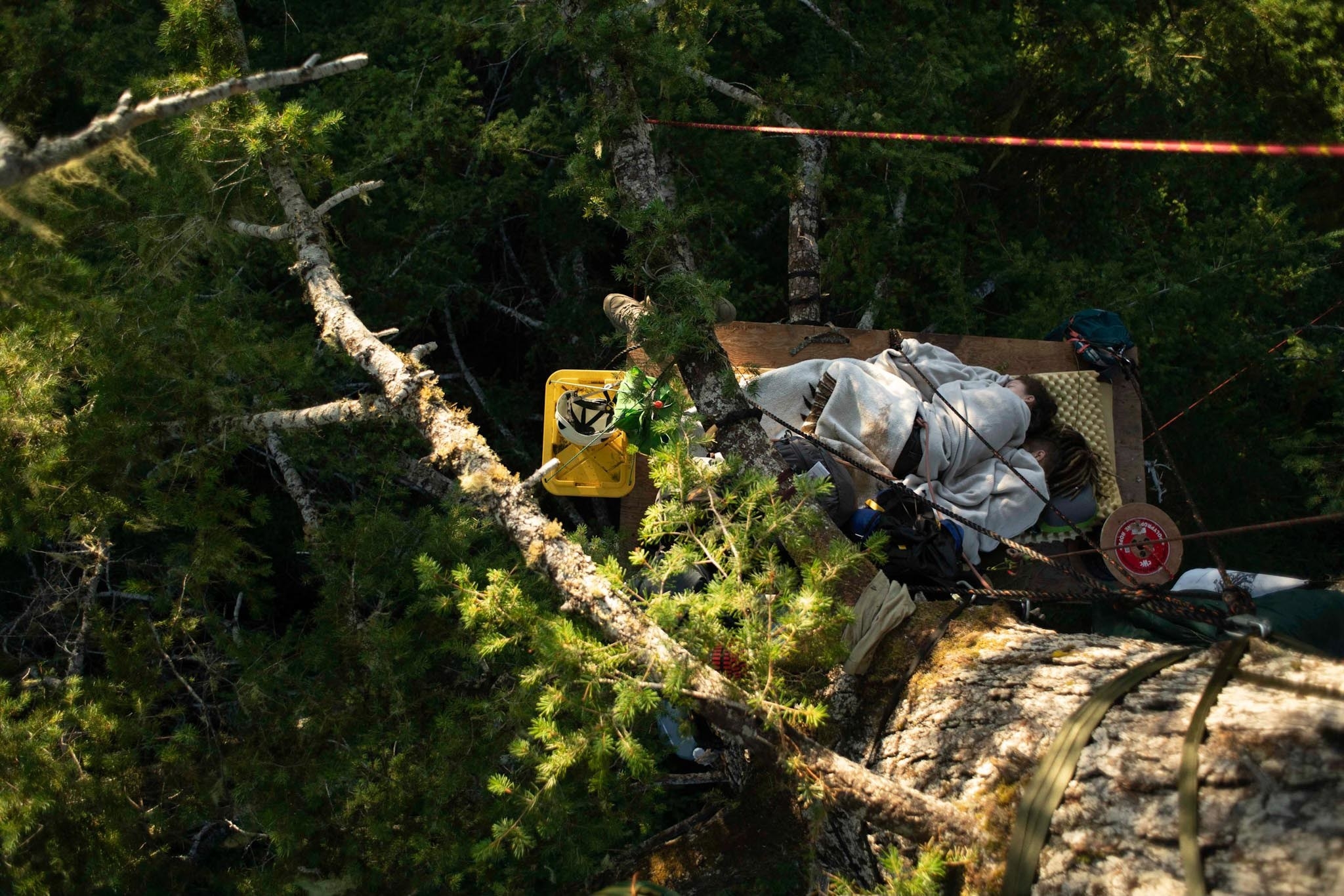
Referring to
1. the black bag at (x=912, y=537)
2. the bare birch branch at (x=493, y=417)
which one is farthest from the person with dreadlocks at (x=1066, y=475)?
the bare birch branch at (x=493, y=417)

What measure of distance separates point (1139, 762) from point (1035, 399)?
3021 mm

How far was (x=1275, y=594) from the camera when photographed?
4.00 m

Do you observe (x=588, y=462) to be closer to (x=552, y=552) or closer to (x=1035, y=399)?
(x=552, y=552)

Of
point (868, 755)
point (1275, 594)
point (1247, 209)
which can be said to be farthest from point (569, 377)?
point (1247, 209)

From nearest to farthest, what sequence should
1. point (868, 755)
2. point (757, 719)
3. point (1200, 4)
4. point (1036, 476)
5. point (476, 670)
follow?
point (757, 719)
point (868, 755)
point (476, 670)
point (1036, 476)
point (1200, 4)

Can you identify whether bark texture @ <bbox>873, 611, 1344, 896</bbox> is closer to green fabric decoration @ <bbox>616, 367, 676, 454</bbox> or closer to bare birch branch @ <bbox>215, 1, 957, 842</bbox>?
bare birch branch @ <bbox>215, 1, 957, 842</bbox>

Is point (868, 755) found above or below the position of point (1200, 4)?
below

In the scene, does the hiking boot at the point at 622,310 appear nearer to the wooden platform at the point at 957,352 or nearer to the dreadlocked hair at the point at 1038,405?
the wooden platform at the point at 957,352

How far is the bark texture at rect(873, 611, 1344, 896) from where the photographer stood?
1.93 m

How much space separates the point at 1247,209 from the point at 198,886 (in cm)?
826

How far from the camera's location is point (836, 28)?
651 centimetres

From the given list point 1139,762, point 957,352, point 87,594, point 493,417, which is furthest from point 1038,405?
point 87,594

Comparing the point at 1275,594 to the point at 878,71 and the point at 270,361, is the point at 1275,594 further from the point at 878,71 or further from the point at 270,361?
the point at 270,361

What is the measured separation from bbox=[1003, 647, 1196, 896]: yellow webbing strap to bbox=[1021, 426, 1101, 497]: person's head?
249 centimetres
